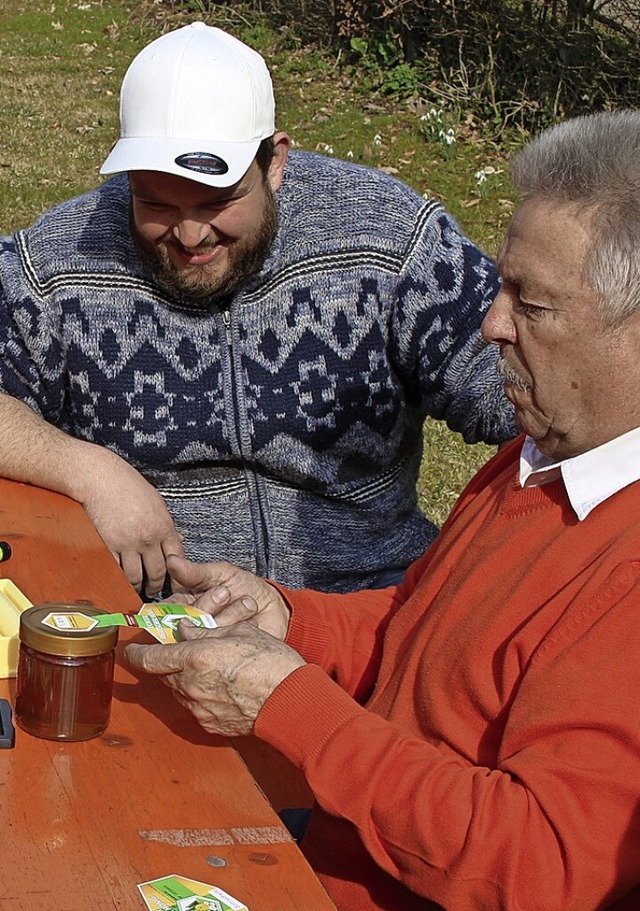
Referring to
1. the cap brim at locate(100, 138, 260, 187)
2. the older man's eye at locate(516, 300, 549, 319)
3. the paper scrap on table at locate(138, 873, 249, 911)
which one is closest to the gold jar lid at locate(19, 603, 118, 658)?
the paper scrap on table at locate(138, 873, 249, 911)

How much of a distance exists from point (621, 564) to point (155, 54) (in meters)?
1.73

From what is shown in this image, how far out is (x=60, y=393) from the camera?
129 inches

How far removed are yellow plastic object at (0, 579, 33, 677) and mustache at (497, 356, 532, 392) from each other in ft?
2.75

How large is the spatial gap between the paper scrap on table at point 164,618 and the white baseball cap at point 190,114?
1.08 meters

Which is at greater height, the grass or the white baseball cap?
the white baseball cap

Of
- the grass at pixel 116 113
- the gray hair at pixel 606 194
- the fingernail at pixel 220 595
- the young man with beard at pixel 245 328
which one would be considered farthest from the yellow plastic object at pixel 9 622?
the grass at pixel 116 113

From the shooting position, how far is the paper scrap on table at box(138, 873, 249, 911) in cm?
150

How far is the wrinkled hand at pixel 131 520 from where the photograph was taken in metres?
2.84

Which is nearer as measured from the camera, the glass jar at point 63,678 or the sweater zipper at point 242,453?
the glass jar at point 63,678

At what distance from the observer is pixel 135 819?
168 centimetres

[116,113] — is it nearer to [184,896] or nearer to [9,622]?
[9,622]

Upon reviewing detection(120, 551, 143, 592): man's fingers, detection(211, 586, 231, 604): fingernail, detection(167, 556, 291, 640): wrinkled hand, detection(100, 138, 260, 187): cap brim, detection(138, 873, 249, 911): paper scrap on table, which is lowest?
detection(120, 551, 143, 592): man's fingers

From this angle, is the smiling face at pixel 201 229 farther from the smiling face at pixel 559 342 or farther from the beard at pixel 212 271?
the smiling face at pixel 559 342

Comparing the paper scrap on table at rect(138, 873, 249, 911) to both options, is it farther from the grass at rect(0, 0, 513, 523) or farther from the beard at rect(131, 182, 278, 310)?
the grass at rect(0, 0, 513, 523)
